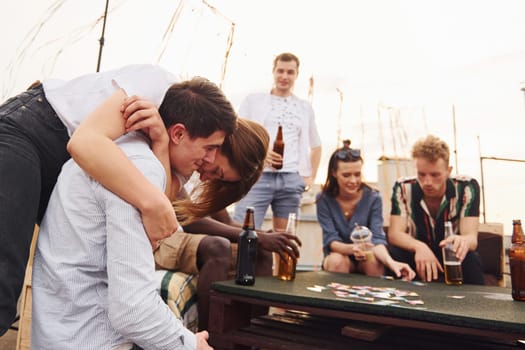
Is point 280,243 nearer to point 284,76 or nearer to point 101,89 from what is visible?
point 101,89

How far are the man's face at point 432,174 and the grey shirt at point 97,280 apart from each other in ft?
7.03

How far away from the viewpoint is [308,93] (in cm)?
487

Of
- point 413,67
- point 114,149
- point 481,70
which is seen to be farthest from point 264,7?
point 114,149

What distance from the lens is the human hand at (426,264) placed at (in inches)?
97.5

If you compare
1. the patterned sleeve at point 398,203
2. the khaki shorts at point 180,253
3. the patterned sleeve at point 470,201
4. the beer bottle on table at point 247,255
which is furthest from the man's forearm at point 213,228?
the patterned sleeve at point 470,201

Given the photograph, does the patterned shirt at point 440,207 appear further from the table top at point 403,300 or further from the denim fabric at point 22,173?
the denim fabric at point 22,173

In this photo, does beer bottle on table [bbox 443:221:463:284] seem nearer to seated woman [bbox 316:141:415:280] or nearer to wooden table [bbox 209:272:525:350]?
wooden table [bbox 209:272:525:350]

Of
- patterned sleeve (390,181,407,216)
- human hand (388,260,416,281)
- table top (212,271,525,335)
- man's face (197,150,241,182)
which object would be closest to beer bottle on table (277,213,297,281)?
table top (212,271,525,335)

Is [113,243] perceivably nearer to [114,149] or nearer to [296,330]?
[114,149]

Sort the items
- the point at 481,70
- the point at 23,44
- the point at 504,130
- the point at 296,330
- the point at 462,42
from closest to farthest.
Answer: the point at 296,330
the point at 23,44
the point at 462,42
the point at 481,70
the point at 504,130

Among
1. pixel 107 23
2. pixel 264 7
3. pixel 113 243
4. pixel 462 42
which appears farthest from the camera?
pixel 462 42

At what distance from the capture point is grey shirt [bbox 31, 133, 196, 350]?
0.78 meters

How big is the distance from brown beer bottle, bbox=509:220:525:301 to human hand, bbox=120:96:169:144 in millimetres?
1402

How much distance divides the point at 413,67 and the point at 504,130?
72.8 inches
